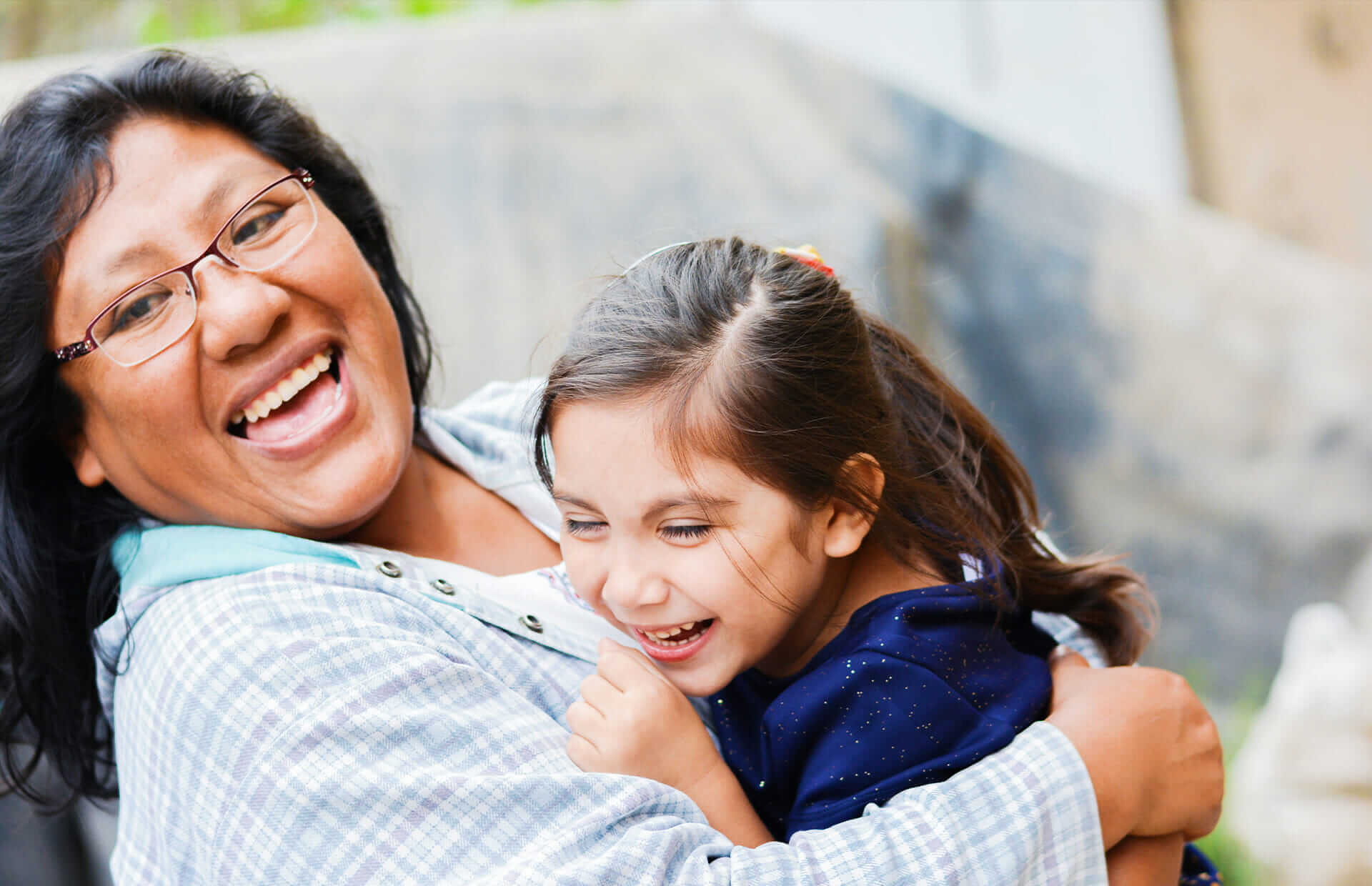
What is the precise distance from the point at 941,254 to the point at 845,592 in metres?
2.93

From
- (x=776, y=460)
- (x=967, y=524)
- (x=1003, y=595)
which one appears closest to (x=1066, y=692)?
(x=1003, y=595)

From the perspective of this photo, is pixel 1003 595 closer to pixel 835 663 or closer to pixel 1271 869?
pixel 835 663

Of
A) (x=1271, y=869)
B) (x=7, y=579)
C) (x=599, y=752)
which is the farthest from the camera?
(x=1271, y=869)

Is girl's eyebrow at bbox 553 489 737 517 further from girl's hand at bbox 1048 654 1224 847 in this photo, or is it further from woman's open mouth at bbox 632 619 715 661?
girl's hand at bbox 1048 654 1224 847

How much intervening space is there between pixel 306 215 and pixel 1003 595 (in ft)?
3.39

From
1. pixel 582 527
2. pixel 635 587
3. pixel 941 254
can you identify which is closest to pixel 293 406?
pixel 582 527

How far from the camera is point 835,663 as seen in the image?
1.31 metres

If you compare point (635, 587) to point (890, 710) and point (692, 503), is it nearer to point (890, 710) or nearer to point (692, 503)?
point (692, 503)

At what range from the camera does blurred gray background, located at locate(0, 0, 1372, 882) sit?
385cm

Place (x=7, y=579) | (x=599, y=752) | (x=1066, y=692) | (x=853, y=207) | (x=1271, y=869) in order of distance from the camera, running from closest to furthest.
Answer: (x=599, y=752) → (x=1066, y=692) → (x=7, y=579) → (x=1271, y=869) → (x=853, y=207)

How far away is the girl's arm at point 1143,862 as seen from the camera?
1338 millimetres

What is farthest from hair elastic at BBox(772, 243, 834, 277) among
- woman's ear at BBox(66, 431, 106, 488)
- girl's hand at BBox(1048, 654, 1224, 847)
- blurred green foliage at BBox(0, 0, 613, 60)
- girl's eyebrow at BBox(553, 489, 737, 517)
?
blurred green foliage at BBox(0, 0, 613, 60)

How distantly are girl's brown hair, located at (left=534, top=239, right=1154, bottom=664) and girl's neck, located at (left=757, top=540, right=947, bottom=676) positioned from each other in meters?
0.02

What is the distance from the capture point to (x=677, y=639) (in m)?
1.40
